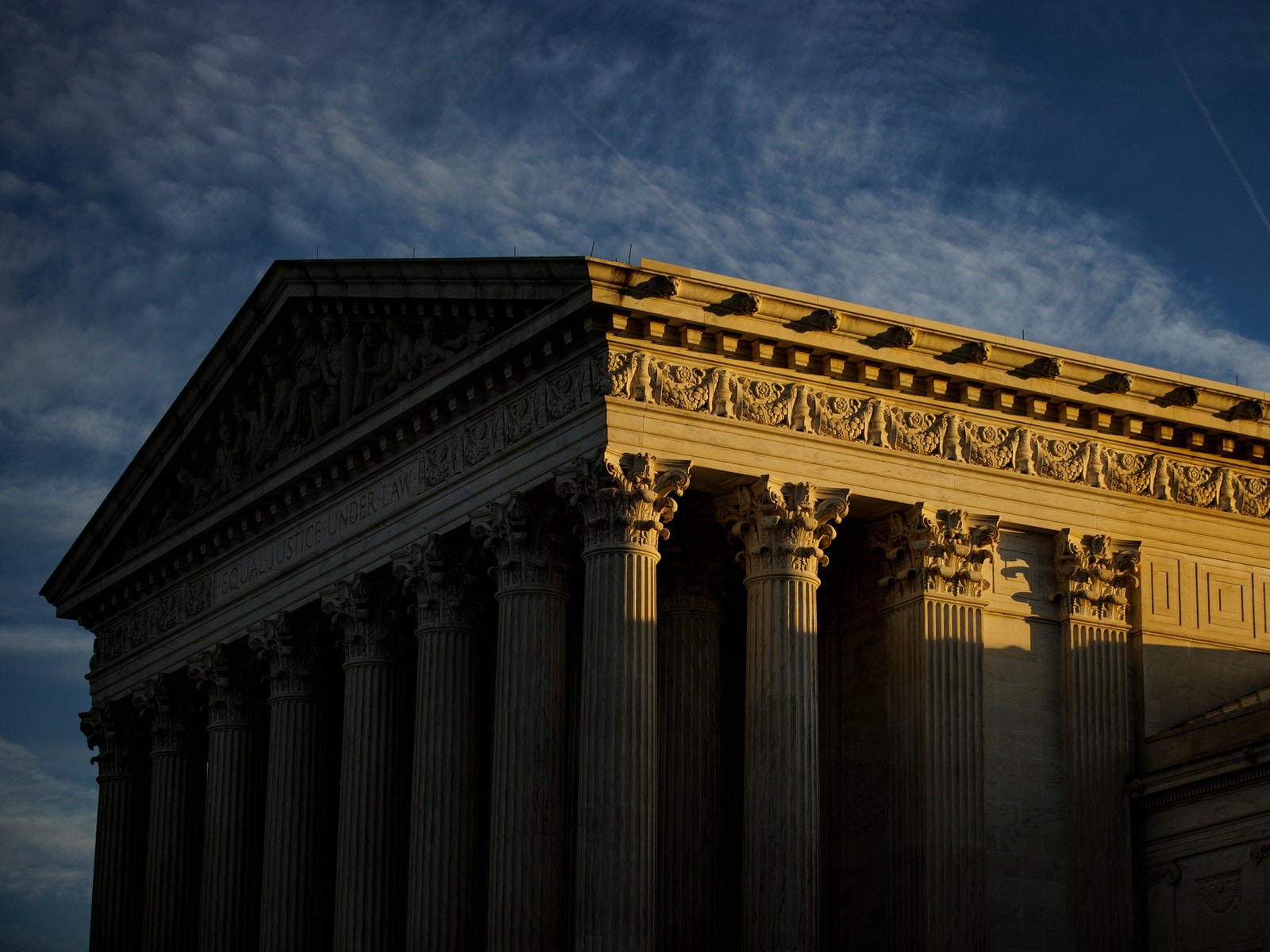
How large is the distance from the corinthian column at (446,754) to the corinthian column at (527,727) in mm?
1712

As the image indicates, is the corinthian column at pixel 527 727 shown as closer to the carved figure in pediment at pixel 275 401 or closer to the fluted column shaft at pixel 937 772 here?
the fluted column shaft at pixel 937 772

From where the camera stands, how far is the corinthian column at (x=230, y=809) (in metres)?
57.3

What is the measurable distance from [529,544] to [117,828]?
917 inches

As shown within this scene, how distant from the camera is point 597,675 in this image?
144ft

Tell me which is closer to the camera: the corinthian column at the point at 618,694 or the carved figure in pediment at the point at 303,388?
the corinthian column at the point at 618,694

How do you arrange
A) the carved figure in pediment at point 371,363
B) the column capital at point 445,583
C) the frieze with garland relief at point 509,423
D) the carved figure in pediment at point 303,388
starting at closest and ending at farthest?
1. the frieze with garland relief at point 509,423
2. the column capital at point 445,583
3. the carved figure in pediment at point 371,363
4. the carved figure in pediment at point 303,388

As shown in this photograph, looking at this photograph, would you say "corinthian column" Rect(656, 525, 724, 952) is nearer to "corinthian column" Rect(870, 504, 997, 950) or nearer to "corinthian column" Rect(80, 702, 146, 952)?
"corinthian column" Rect(870, 504, 997, 950)

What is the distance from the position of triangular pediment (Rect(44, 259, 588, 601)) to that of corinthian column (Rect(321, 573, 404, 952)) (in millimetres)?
4266

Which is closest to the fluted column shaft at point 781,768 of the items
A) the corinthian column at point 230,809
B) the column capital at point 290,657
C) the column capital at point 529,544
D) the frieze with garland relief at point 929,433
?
the frieze with garland relief at point 929,433

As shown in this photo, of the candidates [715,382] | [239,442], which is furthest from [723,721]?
[239,442]

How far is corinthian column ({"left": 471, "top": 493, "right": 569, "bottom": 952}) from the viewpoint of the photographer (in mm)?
45062

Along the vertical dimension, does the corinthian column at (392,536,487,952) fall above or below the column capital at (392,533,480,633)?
below

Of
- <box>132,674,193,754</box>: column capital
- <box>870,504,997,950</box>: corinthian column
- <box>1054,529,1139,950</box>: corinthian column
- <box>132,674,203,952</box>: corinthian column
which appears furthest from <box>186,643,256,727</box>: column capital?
<box>1054,529,1139,950</box>: corinthian column

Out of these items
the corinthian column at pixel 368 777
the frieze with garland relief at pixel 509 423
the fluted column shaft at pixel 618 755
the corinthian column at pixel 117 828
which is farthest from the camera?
the corinthian column at pixel 117 828
